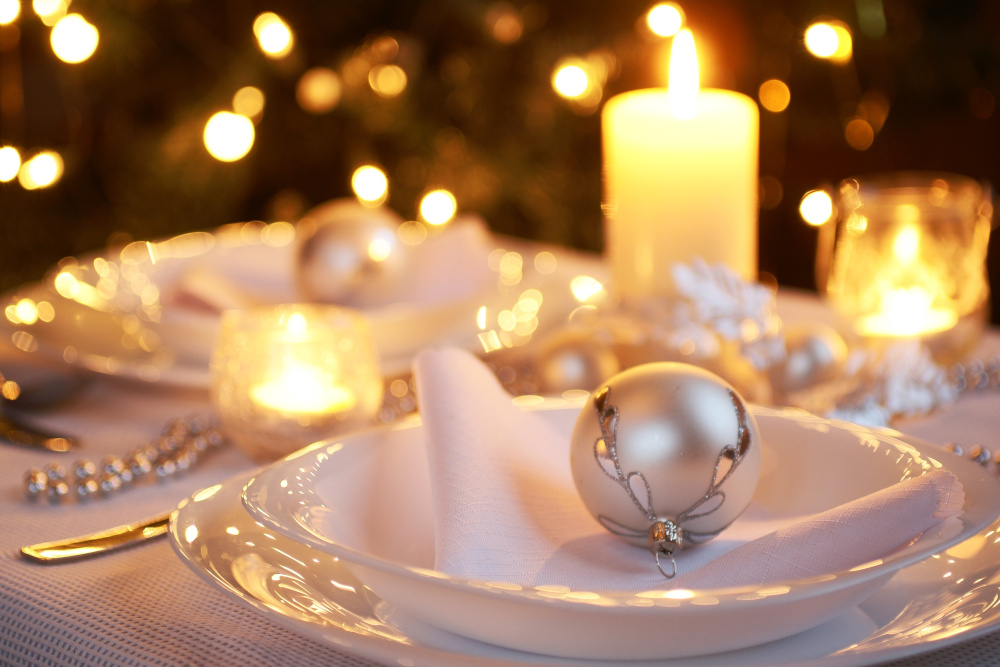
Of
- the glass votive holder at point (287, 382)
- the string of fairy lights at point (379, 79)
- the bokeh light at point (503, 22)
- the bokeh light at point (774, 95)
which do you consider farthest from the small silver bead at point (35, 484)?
the bokeh light at point (774, 95)

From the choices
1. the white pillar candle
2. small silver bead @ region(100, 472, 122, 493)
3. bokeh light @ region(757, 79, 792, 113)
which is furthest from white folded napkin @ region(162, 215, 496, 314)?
bokeh light @ region(757, 79, 792, 113)

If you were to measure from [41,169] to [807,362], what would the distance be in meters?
1.33

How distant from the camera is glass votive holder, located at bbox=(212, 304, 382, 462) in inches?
23.7

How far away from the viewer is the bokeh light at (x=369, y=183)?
1645 mm

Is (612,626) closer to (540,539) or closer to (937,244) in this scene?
(540,539)

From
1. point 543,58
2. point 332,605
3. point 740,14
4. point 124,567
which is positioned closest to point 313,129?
point 543,58

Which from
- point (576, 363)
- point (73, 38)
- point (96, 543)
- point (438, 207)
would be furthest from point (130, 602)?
point (73, 38)

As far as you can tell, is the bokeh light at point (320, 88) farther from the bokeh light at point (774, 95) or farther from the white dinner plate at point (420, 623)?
the white dinner plate at point (420, 623)

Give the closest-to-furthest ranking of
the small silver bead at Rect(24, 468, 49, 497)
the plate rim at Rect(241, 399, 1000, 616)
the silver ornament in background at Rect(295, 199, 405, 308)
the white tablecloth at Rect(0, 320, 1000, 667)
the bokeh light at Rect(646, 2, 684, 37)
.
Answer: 1. the plate rim at Rect(241, 399, 1000, 616)
2. the white tablecloth at Rect(0, 320, 1000, 667)
3. the small silver bead at Rect(24, 468, 49, 497)
4. the silver ornament in background at Rect(295, 199, 405, 308)
5. the bokeh light at Rect(646, 2, 684, 37)

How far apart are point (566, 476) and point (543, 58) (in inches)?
46.2

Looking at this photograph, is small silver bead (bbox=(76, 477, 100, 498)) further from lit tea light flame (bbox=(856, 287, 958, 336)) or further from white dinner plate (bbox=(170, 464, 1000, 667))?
lit tea light flame (bbox=(856, 287, 958, 336))

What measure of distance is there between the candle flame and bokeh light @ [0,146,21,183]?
128 centimetres

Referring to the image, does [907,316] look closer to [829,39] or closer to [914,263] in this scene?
[914,263]

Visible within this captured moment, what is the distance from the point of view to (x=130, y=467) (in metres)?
0.59
